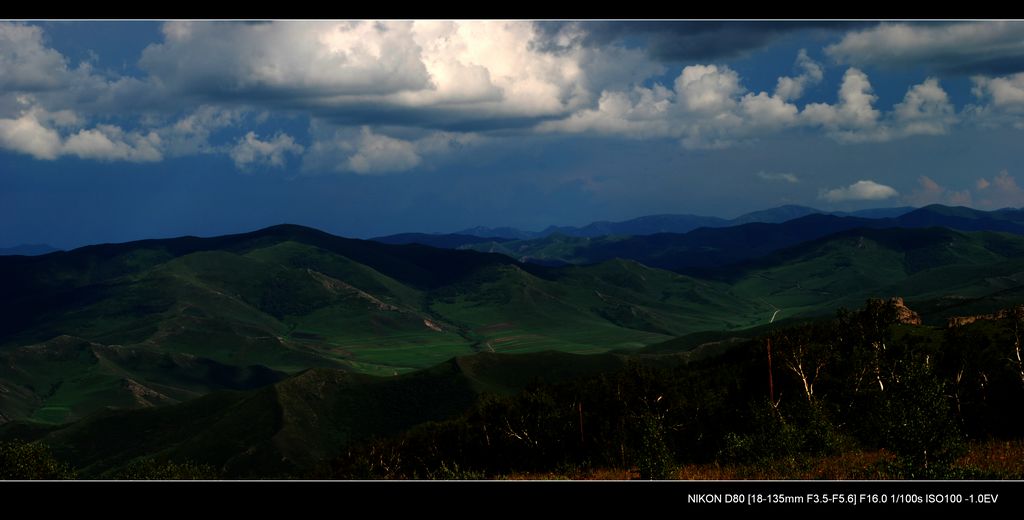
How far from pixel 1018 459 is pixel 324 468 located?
144 meters

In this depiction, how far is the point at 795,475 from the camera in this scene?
41.5 metres
